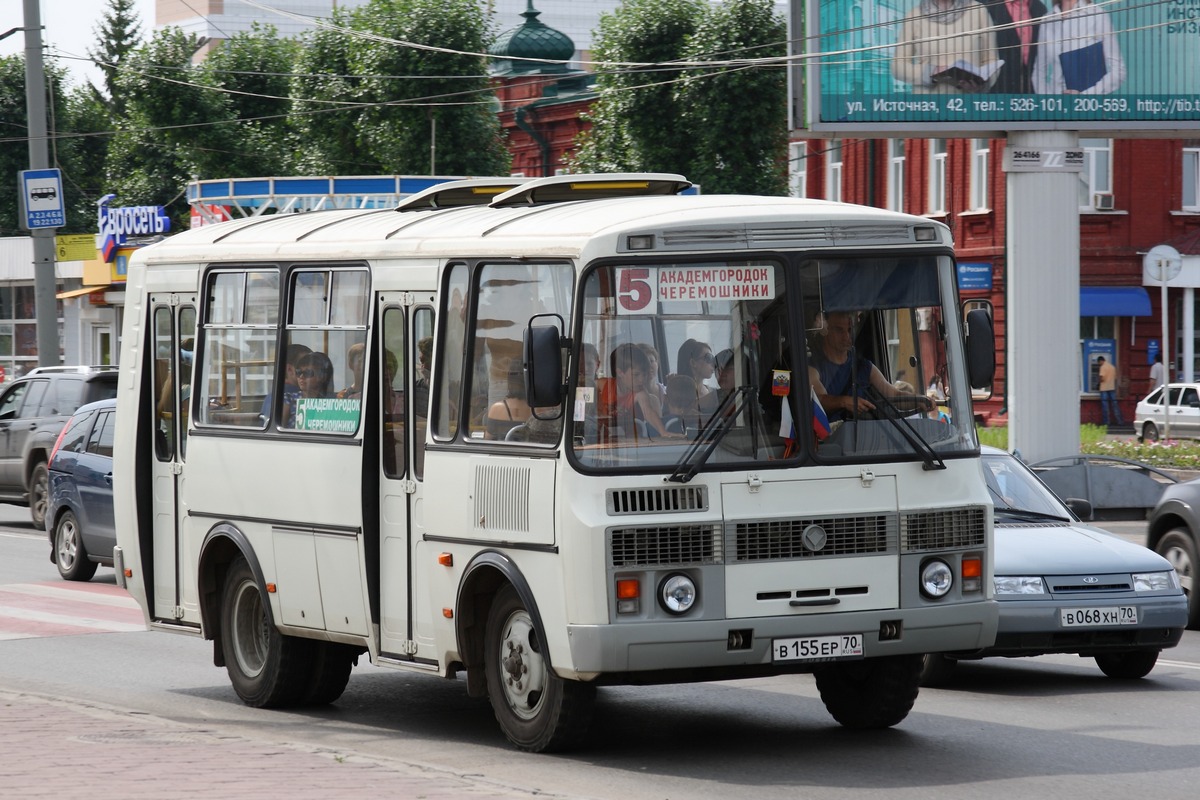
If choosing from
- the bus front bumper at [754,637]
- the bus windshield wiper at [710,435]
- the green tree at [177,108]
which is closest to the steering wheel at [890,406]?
the bus windshield wiper at [710,435]

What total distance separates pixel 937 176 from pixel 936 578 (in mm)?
41188

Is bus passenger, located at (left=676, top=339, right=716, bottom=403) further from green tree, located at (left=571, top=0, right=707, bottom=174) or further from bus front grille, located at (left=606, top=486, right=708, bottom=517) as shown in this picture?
green tree, located at (left=571, top=0, right=707, bottom=174)

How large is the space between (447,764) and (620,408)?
1.79m

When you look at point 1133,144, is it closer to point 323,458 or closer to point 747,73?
point 747,73

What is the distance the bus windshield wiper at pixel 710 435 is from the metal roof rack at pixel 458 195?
2831 mm

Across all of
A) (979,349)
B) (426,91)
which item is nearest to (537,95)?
(426,91)

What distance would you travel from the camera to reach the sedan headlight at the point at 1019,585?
1091 cm

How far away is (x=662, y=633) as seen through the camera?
8328 mm

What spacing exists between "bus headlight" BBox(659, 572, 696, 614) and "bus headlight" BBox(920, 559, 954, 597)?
1.11 meters

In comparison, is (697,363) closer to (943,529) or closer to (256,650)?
(943,529)

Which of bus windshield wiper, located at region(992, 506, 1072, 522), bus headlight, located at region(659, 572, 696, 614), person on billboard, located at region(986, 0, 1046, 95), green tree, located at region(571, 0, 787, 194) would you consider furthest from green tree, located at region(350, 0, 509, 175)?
bus headlight, located at region(659, 572, 696, 614)

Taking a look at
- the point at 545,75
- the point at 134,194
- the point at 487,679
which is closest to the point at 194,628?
the point at 487,679

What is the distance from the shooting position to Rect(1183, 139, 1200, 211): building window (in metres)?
47.6

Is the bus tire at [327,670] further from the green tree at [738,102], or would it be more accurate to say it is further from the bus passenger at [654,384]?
the green tree at [738,102]
